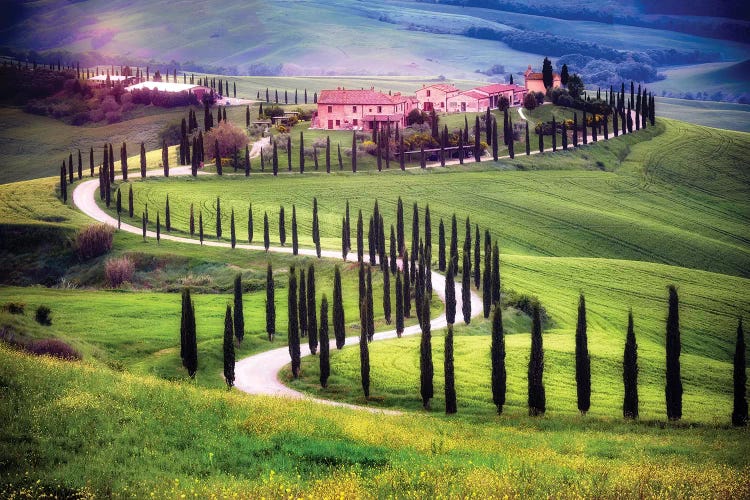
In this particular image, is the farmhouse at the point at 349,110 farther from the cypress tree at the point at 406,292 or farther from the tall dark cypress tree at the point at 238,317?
the tall dark cypress tree at the point at 238,317

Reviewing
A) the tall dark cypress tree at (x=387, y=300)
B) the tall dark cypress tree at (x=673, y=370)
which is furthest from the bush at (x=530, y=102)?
the tall dark cypress tree at (x=673, y=370)

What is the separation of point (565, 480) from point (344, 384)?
29.2 m

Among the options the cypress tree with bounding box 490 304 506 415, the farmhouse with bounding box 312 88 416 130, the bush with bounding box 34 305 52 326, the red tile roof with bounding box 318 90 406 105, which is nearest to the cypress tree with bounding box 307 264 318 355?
the cypress tree with bounding box 490 304 506 415

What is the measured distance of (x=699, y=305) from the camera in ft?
287

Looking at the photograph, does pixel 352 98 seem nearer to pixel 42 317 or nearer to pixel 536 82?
pixel 536 82

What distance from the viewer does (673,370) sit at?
5262 cm

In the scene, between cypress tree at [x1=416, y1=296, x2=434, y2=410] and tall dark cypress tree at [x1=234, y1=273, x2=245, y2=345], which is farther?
tall dark cypress tree at [x1=234, y1=273, x2=245, y2=345]

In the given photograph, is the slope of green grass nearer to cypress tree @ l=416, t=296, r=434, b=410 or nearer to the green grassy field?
the green grassy field

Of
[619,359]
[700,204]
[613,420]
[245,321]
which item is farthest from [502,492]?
[700,204]

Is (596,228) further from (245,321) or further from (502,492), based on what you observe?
(502,492)

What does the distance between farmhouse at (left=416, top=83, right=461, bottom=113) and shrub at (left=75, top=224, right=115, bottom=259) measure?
9956 centimetres

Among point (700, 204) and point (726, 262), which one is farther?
point (700, 204)

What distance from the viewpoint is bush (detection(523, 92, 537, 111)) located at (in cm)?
18275

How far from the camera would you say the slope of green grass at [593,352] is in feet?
184
